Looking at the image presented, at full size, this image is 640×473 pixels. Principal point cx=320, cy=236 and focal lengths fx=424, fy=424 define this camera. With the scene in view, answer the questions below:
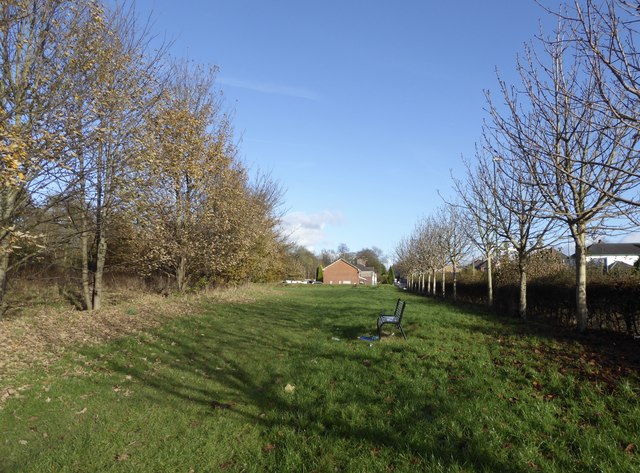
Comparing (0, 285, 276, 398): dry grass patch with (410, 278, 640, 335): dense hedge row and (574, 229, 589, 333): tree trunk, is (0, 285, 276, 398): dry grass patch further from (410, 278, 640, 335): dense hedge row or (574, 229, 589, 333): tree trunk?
(410, 278, 640, 335): dense hedge row

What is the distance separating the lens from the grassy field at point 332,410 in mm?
4086

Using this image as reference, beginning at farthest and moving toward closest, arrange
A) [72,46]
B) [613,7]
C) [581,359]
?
[72,46] < [581,359] < [613,7]

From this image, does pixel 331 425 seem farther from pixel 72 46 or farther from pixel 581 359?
pixel 72 46

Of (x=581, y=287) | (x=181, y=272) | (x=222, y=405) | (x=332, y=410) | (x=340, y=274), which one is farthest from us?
(x=340, y=274)

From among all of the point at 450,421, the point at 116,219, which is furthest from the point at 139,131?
the point at 450,421

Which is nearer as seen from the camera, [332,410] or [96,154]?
[332,410]

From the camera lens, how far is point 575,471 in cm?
362

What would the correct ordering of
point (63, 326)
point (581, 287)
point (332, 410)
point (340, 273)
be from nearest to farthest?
1. point (332, 410)
2. point (581, 287)
3. point (63, 326)
4. point (340, 273)

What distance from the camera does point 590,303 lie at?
11312 millimetres

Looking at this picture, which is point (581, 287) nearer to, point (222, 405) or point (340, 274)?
point (222, 405)

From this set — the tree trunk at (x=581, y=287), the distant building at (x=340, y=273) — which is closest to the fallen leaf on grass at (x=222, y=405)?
the tree trunk at (x=581, y=287)

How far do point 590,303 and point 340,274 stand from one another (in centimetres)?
7987

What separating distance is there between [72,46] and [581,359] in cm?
1085

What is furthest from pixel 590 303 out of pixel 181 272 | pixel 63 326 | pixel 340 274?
pixel 340 274
